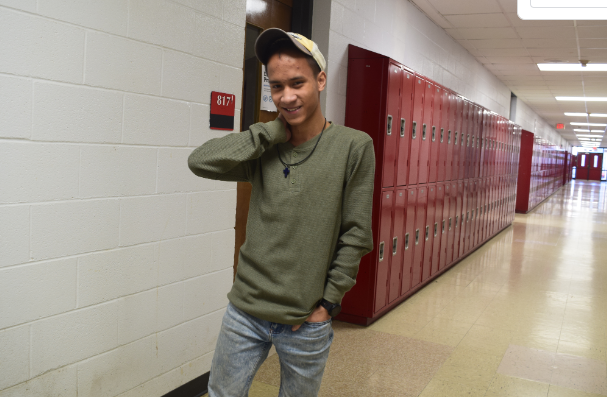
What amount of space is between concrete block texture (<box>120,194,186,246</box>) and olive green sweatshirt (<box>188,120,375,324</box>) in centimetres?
87

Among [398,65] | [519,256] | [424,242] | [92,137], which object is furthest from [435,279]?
[92,137]

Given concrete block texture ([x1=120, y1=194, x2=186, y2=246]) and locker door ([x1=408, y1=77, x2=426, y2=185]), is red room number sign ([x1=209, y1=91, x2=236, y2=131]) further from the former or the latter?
locker door ([x1=408, y1=77, x2=426, y2=185])

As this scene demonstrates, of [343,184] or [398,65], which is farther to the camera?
[398,65]

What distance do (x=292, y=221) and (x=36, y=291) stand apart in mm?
1029

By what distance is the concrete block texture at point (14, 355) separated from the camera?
1658 millimetres

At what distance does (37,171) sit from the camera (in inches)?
67.1

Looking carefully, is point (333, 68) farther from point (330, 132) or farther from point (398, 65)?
point (330, 132)

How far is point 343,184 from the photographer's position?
1313mm

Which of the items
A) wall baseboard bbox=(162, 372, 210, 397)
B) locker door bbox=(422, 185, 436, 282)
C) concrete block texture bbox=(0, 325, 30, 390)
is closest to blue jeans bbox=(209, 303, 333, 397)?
concrete block texture bbox=(0, 325, 30, 390)

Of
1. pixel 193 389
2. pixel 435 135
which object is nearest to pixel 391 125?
pixel 435 135

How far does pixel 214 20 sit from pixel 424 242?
10.6ft

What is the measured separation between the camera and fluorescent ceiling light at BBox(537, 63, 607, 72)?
754 cm

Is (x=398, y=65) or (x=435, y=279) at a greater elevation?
(x=398, y=65)

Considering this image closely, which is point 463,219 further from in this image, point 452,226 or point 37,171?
point 37,171
